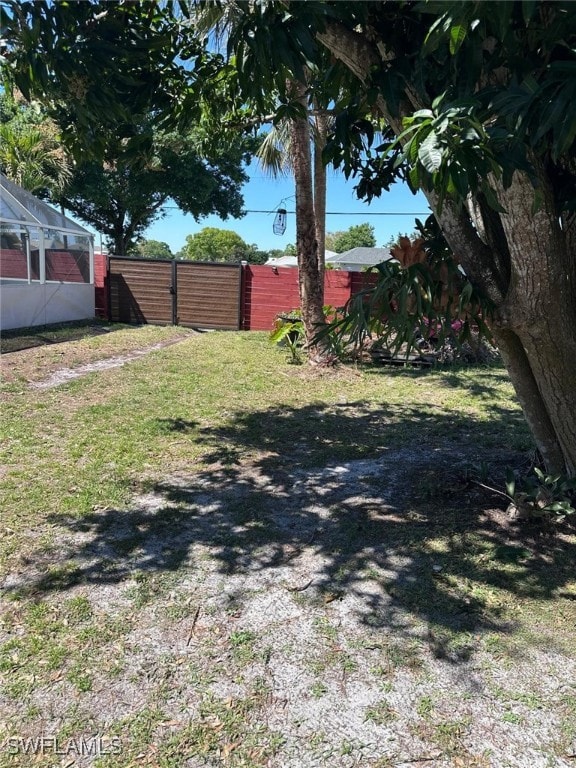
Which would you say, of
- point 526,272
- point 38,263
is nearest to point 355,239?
point 38,263

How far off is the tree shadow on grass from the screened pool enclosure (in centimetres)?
830

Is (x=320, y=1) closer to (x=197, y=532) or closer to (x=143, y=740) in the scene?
(x=197, y=532)

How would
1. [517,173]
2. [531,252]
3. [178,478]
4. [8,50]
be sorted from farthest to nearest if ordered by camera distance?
[178,478] → [8,50] → [531,252] → [517,173]

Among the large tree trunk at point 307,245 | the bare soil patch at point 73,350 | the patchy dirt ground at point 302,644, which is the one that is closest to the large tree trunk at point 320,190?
the large tree trunk at point 307,245

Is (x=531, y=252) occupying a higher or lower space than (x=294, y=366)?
higher

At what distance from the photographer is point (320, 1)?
270 cm

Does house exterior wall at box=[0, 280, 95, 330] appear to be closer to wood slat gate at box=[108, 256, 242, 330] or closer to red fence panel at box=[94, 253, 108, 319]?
red fence panel at box=[94, 253, 108, 319]

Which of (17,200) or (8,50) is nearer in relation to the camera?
(8,50)

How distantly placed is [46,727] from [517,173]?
2905 millimetres

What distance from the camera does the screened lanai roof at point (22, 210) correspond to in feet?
36.2

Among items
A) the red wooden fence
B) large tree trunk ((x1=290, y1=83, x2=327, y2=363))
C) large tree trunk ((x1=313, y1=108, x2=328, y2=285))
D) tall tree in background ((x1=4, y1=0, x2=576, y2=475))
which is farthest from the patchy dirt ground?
the red wooden fence

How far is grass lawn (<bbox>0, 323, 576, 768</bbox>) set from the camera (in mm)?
1939

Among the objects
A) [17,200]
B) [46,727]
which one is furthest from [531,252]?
[17,200]

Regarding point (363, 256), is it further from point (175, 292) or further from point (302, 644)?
point (302, 644)
